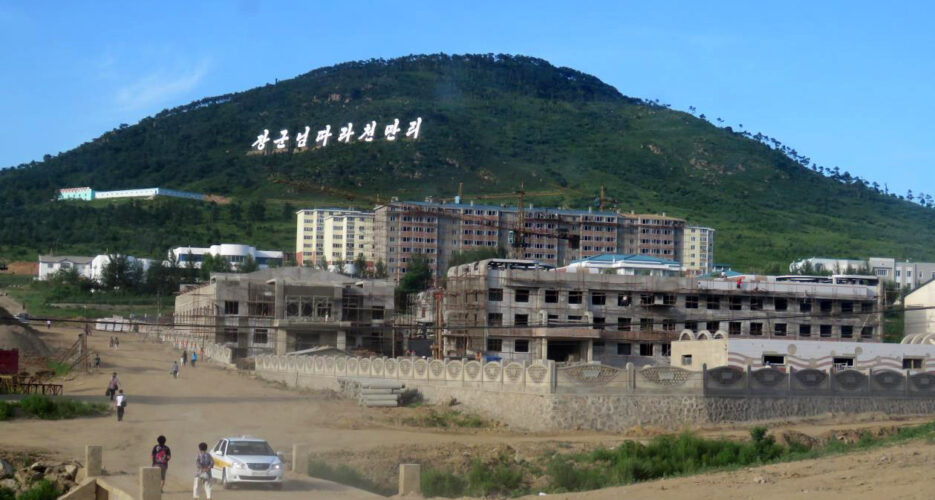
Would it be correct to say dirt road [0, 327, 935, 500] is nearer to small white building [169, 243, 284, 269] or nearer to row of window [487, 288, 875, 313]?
row of window [487, 288, 875, 313]

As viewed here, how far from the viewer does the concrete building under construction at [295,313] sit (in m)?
77.9

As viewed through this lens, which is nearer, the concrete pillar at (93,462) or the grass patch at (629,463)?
the concrete pillar at (93,462)

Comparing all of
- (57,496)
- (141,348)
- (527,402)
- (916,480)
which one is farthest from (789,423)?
(141,348)

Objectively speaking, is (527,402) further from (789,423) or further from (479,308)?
(479,308)

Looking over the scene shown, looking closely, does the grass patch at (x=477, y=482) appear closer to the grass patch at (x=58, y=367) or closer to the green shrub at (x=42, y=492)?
the green shrub at (x=42, y=492)

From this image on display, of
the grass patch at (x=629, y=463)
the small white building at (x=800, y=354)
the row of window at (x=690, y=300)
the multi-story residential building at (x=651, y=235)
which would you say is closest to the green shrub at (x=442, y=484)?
the grass patch at (x=629, y=463)

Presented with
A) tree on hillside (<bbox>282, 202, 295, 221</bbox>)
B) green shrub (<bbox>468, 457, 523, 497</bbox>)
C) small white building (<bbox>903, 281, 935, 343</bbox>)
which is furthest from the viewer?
tree on hillside (<bbox>282, 202, 295, 221</bbox>)

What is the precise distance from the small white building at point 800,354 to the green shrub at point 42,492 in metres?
33.7

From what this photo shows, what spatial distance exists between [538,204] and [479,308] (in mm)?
124161

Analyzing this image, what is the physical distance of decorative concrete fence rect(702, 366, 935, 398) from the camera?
48.5m

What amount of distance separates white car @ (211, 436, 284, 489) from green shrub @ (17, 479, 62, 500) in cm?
646

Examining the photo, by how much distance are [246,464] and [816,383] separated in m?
31.3

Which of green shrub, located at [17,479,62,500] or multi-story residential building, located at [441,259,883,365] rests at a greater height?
multi-story residential building, located at [441,259,883,365]

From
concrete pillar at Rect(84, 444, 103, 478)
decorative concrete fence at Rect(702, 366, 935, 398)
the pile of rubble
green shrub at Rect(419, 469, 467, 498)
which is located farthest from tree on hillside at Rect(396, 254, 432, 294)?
concrete pillar at Rect(84, 444, 103, 478)
